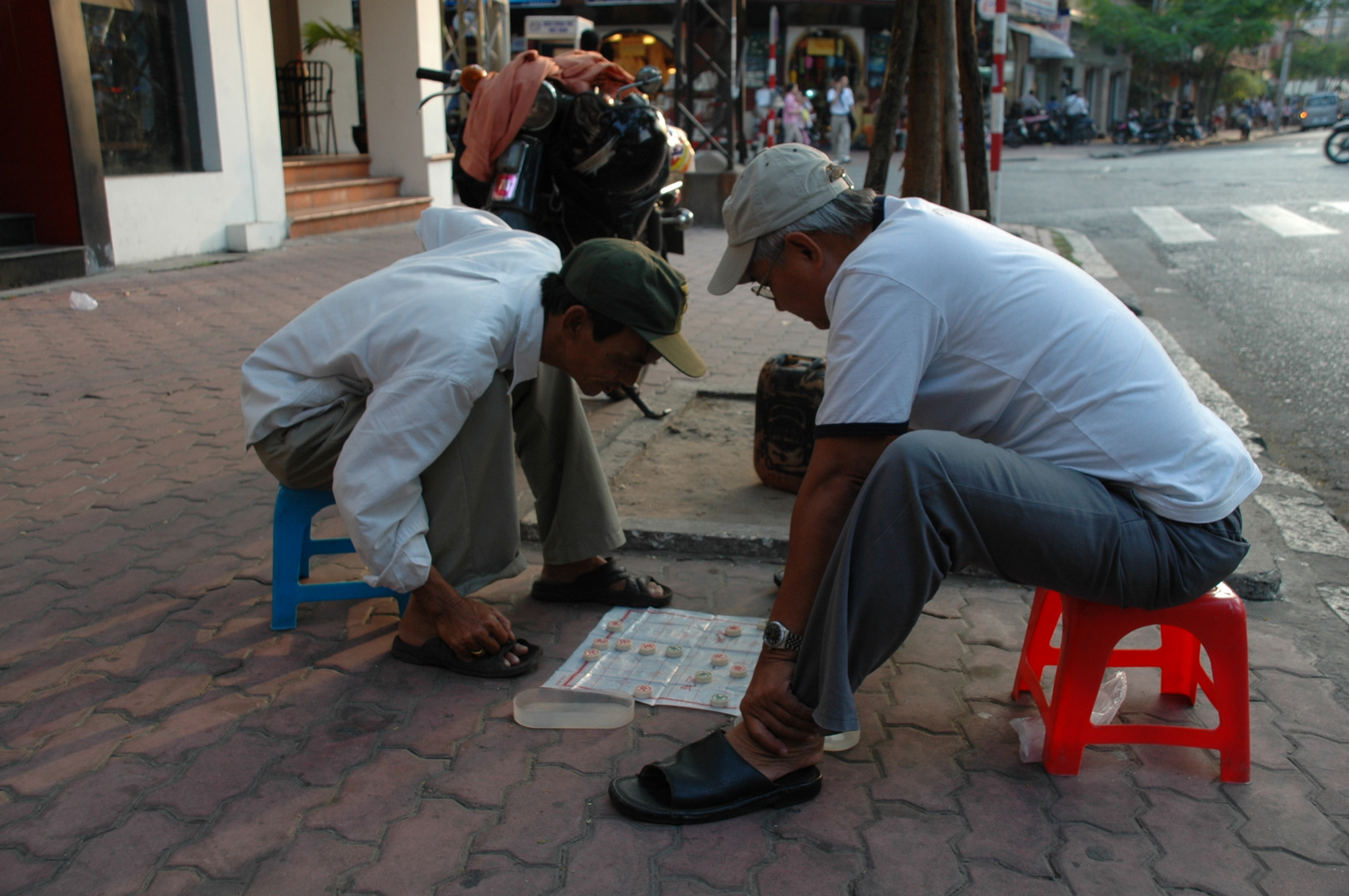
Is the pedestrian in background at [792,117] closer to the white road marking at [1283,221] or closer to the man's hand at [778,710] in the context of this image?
the white road marking at [1283,221]

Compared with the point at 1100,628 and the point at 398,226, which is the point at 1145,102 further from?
the point at 1100,628

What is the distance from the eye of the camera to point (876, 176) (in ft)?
14.2

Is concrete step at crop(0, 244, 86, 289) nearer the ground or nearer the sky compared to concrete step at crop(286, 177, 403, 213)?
nearer the ground

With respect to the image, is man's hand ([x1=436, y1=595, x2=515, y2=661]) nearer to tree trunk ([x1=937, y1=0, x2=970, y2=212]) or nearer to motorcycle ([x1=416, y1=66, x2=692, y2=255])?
motorcycle ([x1=416, y1=66, x2=692, y2=255])

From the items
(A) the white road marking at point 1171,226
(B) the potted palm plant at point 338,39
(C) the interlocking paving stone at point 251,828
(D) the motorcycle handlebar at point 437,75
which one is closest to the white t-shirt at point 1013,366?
(C) the interlocking paving stone at point 251,828

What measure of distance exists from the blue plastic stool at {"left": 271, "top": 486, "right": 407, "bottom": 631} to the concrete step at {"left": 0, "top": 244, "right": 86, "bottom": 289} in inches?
213

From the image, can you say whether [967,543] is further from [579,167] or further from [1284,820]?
[579,167]

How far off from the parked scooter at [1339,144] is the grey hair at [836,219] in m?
17.6

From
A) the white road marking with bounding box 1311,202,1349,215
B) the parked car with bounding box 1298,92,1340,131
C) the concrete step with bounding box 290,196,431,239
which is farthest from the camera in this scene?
the parked car with bounding box 1298,92,1340,131

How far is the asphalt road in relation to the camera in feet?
15.3

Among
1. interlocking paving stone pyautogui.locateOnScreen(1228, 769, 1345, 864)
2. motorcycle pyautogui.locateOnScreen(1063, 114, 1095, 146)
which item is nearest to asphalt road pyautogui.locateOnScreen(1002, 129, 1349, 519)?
interlocking paving stone pyautogui.locateOnScreen(1228, 769, 1345, 864)

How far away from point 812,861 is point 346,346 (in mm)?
1464

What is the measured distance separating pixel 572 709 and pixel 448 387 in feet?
2.47

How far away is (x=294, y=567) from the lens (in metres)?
2.55
